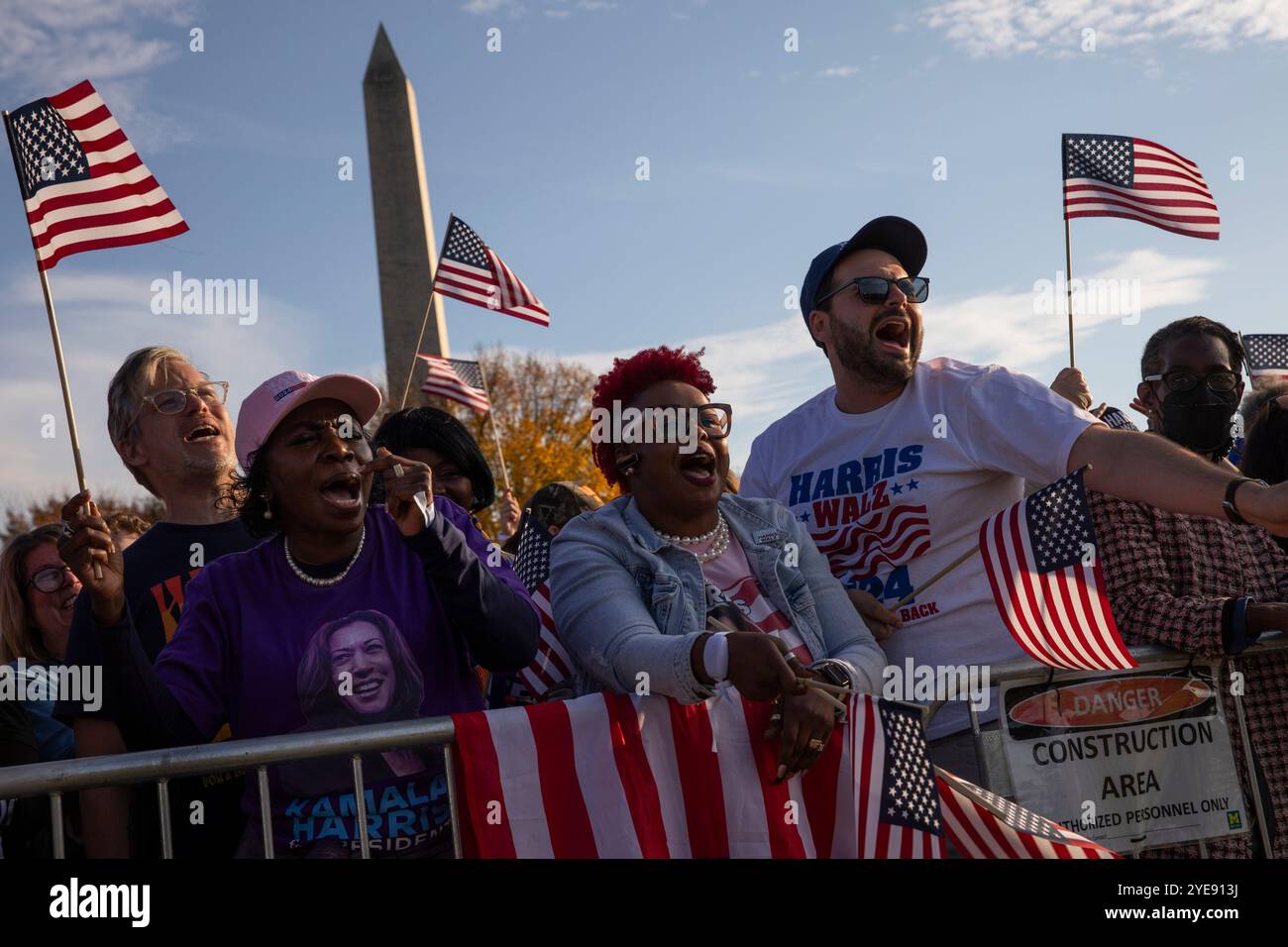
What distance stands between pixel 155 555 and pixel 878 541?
7.04ft

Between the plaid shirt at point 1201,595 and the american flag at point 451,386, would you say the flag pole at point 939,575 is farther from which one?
the american flag at point 451,386

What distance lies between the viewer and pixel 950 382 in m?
3.89

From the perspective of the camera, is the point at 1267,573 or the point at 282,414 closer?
the point at 282,414

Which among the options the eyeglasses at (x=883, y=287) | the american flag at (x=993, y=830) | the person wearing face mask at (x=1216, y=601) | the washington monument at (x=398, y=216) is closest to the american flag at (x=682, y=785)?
the american flag at (x=993, y=830)

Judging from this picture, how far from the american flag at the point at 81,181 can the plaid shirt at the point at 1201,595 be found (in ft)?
11.2

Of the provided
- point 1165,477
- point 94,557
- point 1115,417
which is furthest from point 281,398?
point 1115,417

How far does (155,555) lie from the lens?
386cm

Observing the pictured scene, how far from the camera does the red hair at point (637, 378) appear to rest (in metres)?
3.52

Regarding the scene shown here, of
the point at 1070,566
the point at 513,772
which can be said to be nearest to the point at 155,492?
the point at 513,772

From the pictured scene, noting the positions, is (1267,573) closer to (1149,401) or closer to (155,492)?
(1149,401)

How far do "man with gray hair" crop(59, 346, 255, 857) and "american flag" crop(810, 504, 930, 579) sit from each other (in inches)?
71.0

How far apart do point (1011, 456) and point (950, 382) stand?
35 centimetres

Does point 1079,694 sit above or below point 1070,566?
below
